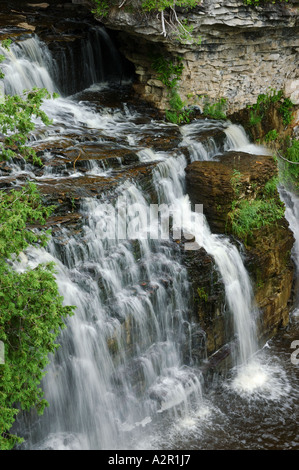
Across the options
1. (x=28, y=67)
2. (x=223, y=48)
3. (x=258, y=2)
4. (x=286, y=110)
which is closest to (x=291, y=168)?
(x=286, y=110)

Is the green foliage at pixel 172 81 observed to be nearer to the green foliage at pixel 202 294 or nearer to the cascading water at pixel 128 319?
the cascading water at pixel 128 319

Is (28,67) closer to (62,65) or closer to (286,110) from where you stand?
(62,65)

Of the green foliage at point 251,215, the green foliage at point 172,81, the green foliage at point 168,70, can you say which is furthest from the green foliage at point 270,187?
the green foliage at point 168,70

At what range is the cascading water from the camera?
755 centimetres

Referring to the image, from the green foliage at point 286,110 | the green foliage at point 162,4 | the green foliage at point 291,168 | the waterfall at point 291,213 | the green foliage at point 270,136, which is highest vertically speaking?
the green foliage at point 162,4

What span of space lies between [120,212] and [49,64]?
4.77m

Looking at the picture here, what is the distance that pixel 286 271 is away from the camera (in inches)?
417

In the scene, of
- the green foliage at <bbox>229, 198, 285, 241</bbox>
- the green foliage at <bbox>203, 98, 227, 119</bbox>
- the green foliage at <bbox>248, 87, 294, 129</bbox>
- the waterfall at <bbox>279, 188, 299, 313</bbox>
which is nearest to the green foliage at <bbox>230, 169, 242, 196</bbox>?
the green foliage at <bbox>229, 198, 285, 241</bbox>

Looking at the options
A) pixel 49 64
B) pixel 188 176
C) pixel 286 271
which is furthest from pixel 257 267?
pixel 49 64

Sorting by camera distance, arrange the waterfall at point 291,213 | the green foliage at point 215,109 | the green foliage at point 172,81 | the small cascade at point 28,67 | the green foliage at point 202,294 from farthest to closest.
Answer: the green foliage at point 215,109, the green foliage at point 172,81, the waterfall at point 291,213, the small cascade at point 28,67, the green foliage at point 202,294

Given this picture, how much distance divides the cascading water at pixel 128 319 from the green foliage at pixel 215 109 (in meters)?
2.61

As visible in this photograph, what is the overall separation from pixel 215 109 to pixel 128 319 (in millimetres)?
6543

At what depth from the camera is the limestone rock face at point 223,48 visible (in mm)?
11305

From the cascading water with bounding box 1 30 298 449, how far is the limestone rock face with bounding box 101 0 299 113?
2508mm
